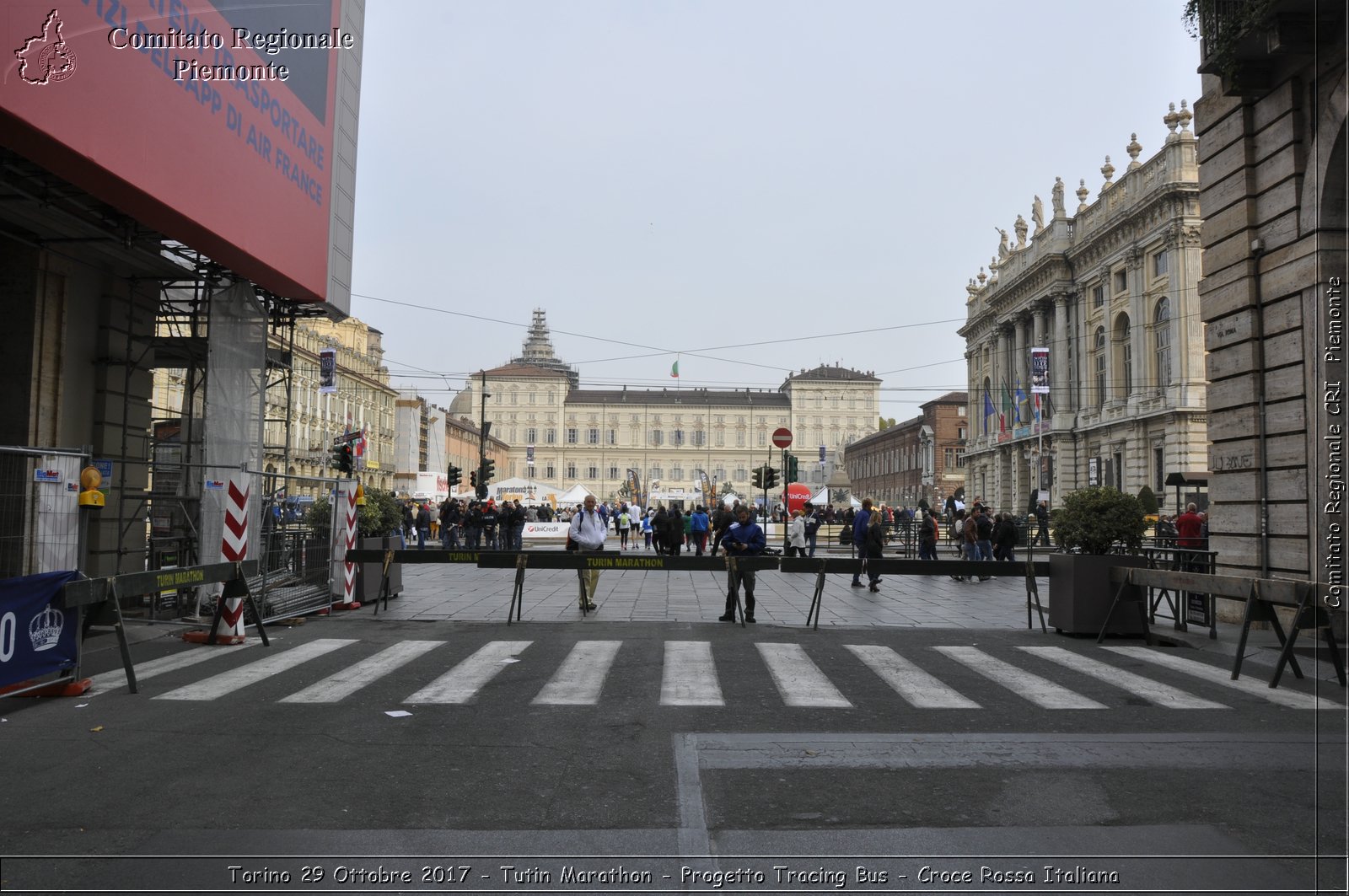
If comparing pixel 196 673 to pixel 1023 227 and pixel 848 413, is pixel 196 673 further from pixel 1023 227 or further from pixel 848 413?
pixel 848 413

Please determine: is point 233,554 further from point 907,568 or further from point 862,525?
point 862,525

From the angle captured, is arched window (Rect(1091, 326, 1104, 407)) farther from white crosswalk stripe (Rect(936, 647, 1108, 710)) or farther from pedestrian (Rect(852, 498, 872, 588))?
white crosswalk stripe (Rect(936, 647, 1108, 710))

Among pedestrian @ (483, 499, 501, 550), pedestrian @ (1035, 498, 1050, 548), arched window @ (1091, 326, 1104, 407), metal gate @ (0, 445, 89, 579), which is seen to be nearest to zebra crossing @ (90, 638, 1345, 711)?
metal gate @ (0, 445, 89, 579)

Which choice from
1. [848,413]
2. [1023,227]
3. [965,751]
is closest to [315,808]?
[965,751]

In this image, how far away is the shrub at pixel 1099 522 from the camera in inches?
453

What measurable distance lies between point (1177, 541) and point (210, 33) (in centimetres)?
1872

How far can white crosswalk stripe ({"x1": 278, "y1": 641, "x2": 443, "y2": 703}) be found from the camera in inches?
305

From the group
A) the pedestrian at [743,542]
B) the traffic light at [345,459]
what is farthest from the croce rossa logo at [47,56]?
the traffic light at [345,459]

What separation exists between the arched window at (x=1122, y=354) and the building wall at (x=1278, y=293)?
42312 mm

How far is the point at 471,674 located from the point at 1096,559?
25.0 ft

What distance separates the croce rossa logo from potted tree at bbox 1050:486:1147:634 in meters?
11.9

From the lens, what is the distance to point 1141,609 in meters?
11.4

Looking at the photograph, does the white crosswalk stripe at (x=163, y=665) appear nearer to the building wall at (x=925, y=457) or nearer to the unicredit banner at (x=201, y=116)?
the unicredit banner at (x=201, y=116)

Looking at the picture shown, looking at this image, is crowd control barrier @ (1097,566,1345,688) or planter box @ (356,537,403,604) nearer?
crowd control barrier @ (1097,566,1345,688)
